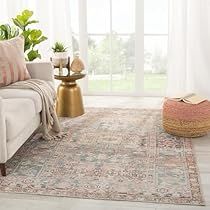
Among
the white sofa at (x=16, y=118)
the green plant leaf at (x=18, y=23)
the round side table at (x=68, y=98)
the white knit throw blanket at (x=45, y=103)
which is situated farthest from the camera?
the green plant leaf at (x=18, y=23)

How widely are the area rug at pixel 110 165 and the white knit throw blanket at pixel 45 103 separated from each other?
0.41 ft

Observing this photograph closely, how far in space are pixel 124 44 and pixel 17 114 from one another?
257 cm

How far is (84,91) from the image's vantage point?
5.37 meters

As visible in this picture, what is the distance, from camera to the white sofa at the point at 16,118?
2.71 metres

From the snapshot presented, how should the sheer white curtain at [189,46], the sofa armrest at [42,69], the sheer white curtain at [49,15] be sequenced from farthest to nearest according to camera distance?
the sheer white curtain at [49,15] → the sheer white curtain at [189,46] → the sofa armrest at [42,69]

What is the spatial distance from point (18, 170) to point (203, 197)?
1.31m

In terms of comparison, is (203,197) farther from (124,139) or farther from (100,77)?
(100,77)

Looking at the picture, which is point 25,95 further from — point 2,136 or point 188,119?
point 188,119

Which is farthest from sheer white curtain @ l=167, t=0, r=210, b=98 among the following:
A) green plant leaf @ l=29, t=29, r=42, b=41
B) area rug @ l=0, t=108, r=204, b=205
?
green plant leaf @ l=29, t=29, r=42, b=41

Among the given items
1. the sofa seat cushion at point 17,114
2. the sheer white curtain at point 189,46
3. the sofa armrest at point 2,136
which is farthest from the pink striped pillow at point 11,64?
the sheer white curtain at point 189,46

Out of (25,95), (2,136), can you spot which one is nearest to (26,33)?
(25,95)

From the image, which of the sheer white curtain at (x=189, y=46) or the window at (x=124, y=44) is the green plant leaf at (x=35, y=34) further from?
the sheer white curtain at (x=189, y=46)

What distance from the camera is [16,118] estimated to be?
2852mm

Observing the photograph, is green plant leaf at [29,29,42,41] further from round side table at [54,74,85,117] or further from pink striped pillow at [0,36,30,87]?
pink striped pillow at [0,36,30,87]
